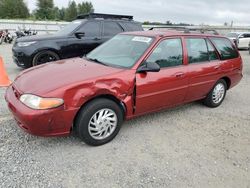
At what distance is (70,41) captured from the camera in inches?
295

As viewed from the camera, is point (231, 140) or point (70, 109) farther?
point (231, 140)

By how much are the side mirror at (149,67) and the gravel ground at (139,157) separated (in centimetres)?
102

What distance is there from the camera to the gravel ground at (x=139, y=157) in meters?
2.80

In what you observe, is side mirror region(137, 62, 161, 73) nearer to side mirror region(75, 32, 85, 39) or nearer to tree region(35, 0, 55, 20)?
side mirror region(75, 32, 85, 39)

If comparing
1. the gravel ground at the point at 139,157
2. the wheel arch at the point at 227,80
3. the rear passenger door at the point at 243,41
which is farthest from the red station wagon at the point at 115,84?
the rear passenger door at the point at 243,41

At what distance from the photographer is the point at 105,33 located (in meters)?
8.18

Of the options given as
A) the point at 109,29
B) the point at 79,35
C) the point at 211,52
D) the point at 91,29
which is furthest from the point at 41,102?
the point at 109,29

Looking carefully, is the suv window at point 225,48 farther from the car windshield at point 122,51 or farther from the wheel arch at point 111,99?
the wheel arch at point 111,99

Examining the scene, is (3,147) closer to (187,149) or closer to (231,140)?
(187,149)

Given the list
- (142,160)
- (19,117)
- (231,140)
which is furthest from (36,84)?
(231,140)

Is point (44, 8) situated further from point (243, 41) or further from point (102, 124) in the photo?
point (102, 124)

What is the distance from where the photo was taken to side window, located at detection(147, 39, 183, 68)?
12.9 ft

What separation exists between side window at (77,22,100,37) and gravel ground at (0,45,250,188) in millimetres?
Result: 4208

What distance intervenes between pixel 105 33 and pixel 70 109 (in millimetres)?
5581
